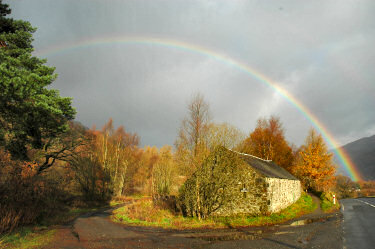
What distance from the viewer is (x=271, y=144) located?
151 ft

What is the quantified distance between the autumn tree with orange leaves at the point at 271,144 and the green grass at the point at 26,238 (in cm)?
3787

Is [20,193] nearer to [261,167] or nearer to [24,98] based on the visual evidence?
[24,98]

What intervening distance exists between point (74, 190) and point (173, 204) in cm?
1556

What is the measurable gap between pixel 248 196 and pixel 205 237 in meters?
6.83

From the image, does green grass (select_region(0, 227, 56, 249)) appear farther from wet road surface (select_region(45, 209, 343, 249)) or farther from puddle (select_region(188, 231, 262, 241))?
puddle (select_region(188, 231, 262, 241))

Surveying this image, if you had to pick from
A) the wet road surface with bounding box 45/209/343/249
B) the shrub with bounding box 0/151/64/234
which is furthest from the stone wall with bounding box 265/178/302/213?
the shrub with bounding box 0/151/64/234

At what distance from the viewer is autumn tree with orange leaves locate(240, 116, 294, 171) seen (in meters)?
45.4

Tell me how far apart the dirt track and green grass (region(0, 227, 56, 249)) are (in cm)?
53

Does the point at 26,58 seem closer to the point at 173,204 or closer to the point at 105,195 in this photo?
the point at 173,204

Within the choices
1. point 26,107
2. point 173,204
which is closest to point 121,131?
point 173,204

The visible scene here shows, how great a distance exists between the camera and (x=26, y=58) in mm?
17297

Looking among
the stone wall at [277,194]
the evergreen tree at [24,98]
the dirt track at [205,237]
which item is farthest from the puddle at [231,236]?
the evergreen tree at [24,98]

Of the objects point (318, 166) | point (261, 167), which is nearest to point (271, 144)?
point (318, 166)

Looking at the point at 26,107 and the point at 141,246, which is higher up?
the point at 26,107
